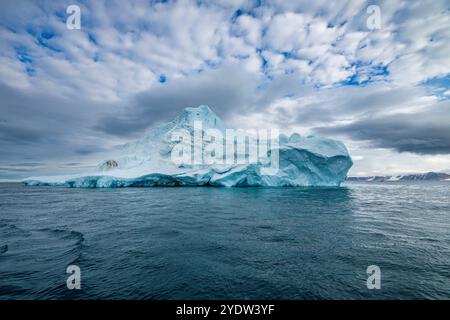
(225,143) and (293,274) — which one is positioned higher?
(225,143)

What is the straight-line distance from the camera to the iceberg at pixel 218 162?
26.9 m

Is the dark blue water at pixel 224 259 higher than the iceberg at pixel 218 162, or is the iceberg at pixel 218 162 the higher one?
the iceberg at pixel 218 162

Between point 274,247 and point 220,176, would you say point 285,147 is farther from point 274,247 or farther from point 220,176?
point 274,247

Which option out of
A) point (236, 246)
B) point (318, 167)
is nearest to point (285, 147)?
point (318, 167)

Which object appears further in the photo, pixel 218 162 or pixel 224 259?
pixel 218 162

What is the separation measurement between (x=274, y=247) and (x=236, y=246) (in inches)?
39.3

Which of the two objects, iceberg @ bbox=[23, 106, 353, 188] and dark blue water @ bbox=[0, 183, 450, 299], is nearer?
dark blue water @ bbox=[0, 183, 450, 299]

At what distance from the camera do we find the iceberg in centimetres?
2692

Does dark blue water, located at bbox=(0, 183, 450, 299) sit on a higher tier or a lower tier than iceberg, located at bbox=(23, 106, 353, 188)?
lower

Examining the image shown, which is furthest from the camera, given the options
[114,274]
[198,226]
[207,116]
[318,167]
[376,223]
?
[207,116]

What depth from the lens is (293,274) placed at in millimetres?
4129

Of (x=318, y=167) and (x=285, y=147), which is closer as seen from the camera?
(x=285, y=147)

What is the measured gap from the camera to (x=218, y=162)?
101 ft

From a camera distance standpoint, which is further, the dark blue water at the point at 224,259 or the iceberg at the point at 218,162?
the iceberg at the point at 218,162
